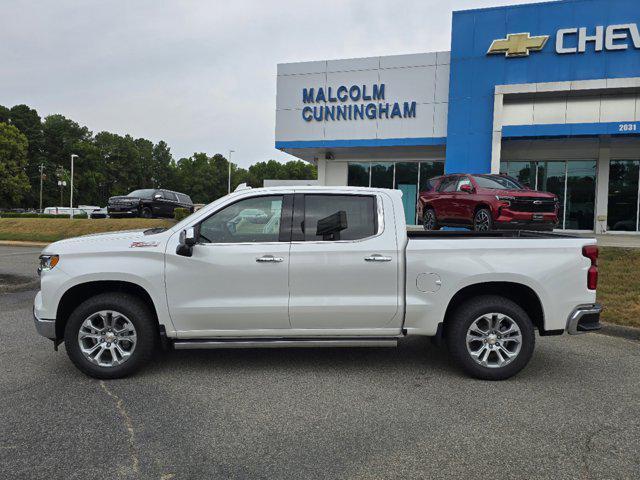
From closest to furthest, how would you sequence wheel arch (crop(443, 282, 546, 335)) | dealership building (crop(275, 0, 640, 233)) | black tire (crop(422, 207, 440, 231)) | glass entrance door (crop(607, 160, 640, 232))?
wheel arch (crop(443, 282, 546, 335))
black tire (crop(422, 207, 440, 231))
dealership building (crop(275, 0, 640, 233))
glass entrance door (crop(607, 160, 640, 232))

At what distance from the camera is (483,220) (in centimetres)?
1073

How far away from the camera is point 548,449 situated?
10.5ft

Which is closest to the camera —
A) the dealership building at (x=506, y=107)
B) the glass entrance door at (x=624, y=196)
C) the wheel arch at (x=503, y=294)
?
the wheel arch at (x=503, y=294)

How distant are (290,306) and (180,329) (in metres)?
1.06

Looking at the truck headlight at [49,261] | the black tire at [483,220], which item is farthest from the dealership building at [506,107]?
the truck headlight at [49,261]

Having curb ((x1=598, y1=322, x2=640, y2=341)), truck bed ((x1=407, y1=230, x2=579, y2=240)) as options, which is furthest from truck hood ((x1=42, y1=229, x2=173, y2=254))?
curb ((x1=598, y1=322, x2=640, y2=341))

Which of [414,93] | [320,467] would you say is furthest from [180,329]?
[414,93]

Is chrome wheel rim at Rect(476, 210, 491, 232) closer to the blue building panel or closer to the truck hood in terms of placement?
the truck hood

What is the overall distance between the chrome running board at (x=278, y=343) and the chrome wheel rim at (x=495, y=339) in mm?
781

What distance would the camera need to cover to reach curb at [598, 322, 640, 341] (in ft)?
21.0

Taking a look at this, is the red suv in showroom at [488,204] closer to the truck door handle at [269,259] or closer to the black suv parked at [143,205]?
the truck door handle at [269,259]

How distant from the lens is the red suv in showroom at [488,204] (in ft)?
33.8

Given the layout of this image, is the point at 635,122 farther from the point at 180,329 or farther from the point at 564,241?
the point at 180,329

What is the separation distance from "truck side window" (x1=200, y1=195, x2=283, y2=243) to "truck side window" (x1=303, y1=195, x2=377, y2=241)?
1.03ft
